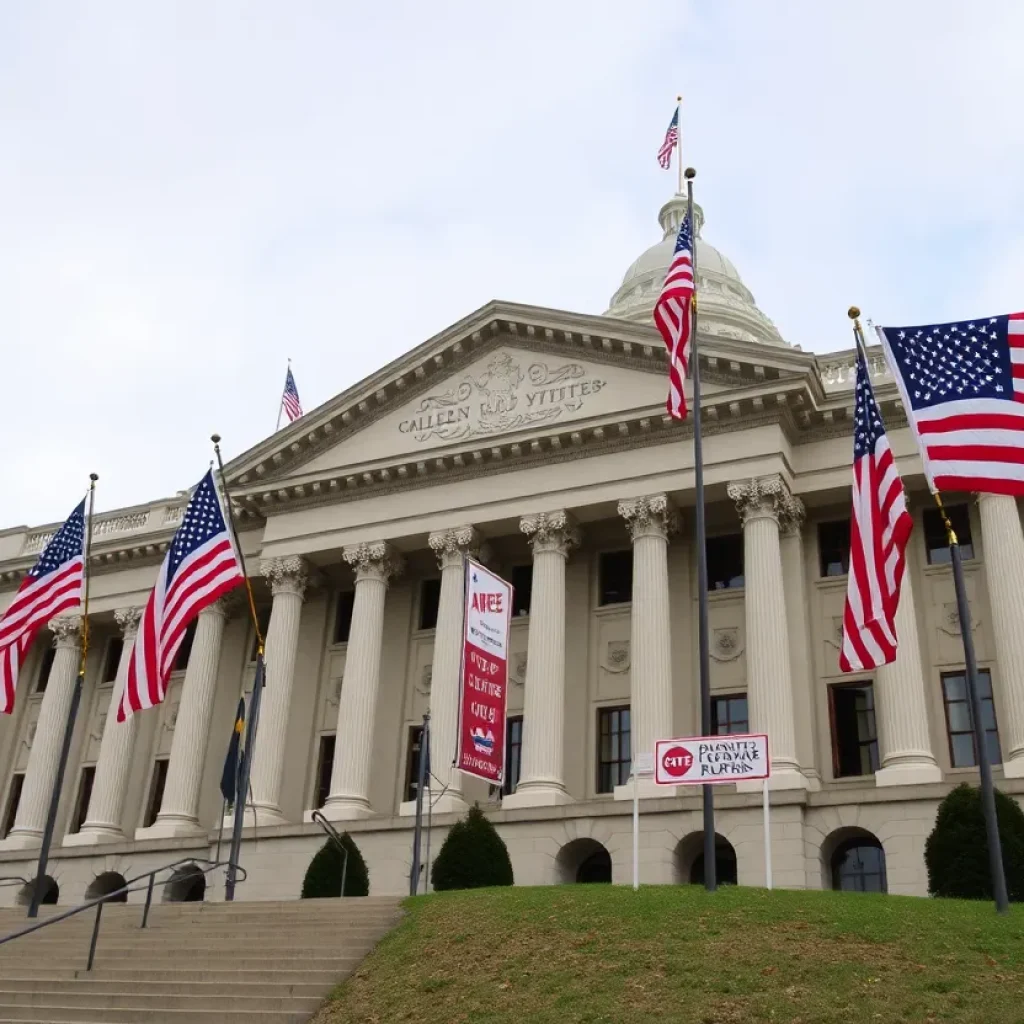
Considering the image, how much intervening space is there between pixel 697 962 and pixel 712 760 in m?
3.94

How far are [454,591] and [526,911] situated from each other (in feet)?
52.2

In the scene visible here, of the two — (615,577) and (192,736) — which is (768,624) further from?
(192,736)

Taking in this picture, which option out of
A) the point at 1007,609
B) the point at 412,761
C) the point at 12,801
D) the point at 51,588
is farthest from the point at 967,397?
the point at 12,801

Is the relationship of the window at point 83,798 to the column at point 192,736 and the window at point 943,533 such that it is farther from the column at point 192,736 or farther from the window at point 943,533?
the window at point 943,533

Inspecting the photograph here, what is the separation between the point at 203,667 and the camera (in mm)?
37688

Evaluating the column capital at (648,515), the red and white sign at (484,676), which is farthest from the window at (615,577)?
the red and white sign at (484,676)

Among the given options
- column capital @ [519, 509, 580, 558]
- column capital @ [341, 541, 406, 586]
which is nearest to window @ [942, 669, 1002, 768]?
column capital @ [519, 509, 580, 558]

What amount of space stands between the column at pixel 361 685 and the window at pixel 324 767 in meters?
1.61

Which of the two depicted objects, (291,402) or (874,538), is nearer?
(874,538)

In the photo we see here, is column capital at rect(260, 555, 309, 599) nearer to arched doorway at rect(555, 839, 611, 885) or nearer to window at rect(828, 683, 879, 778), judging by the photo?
arched doorway at rect(555, 839, 611, 885)

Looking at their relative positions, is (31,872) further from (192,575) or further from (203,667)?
(192,575)

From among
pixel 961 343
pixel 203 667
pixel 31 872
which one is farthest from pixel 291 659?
pixel 961 343

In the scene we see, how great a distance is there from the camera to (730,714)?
31.7 metres

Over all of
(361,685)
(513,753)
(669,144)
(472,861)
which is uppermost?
(669,144)
